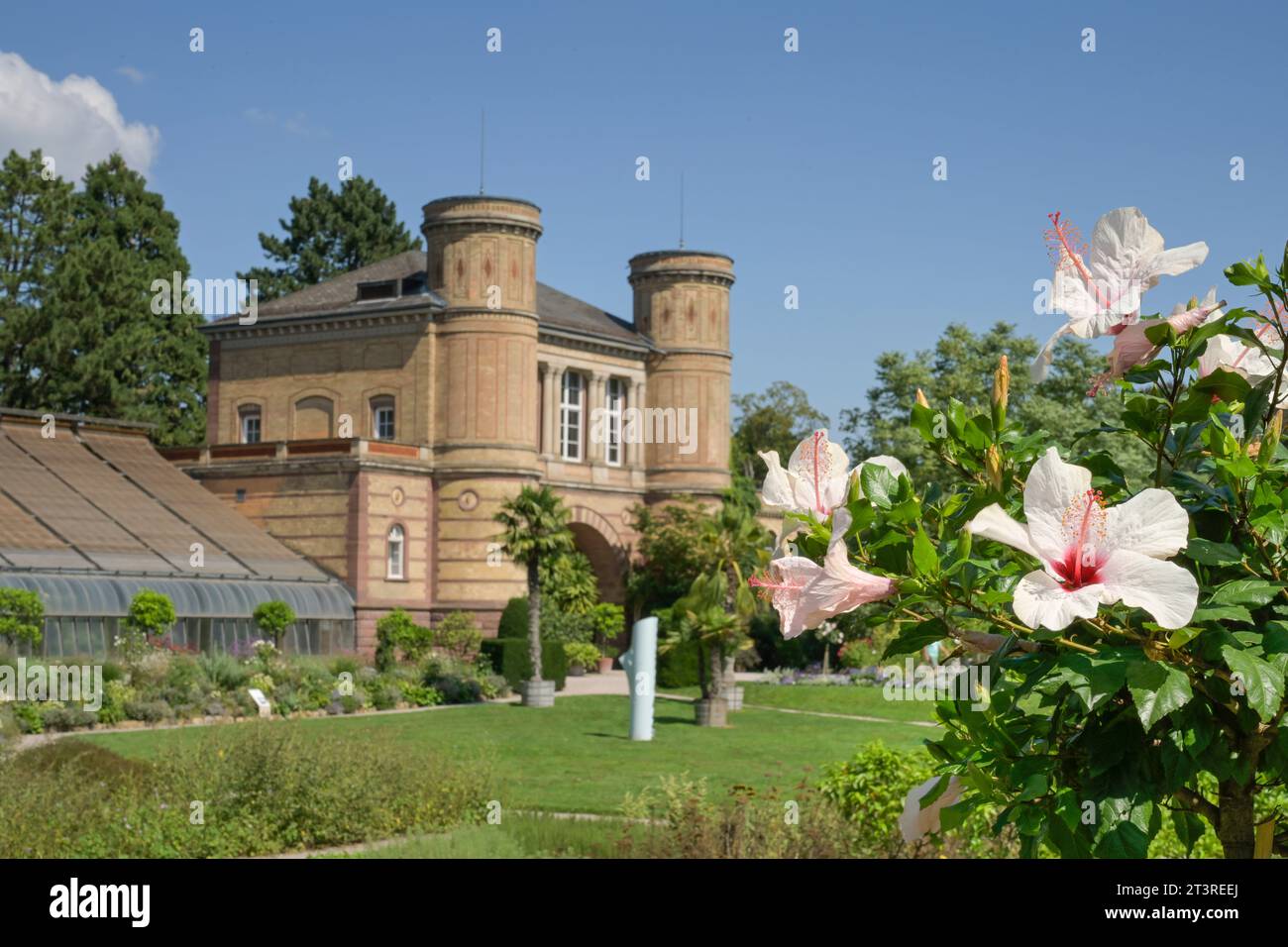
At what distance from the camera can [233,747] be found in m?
15.1

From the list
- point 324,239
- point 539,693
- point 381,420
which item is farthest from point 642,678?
point 324,239

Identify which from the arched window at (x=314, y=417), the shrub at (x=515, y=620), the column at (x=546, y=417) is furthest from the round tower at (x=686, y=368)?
the arched window at (x=314, y=417)

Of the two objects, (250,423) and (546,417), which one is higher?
(546,417)

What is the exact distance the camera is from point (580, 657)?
46844 millimetres

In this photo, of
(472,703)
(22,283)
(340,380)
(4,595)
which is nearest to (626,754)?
(472,703)

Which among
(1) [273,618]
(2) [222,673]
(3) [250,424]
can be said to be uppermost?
(3) [250,424]

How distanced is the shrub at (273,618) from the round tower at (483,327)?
28.2 feet

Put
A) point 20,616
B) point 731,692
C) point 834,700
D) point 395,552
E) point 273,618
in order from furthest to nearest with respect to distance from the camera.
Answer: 1. point 395,552
2. point 273,618
3. point 834,700
4. point 731,692
5. point 20,616

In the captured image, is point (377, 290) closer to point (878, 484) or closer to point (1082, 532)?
point (878, 484)

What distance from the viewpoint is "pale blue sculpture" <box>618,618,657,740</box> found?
29219mm

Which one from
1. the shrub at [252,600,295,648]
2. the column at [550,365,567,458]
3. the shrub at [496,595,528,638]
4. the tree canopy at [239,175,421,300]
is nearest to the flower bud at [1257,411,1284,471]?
the shrub at [252,600,295,648]

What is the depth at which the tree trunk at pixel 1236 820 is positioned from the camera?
9.25 ft

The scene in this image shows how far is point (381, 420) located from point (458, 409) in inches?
133
